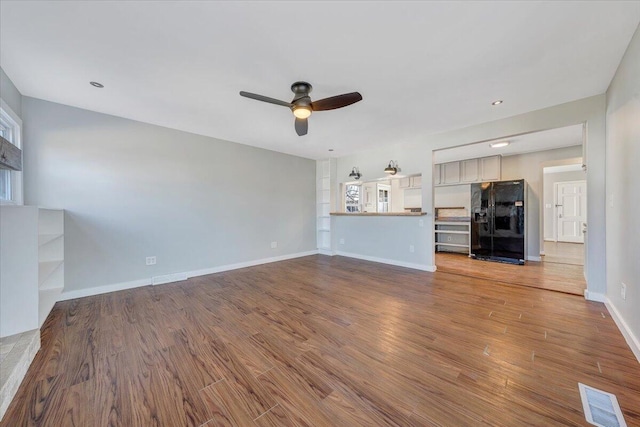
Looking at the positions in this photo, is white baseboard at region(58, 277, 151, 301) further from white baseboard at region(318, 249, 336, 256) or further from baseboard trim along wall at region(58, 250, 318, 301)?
white baseboard at region(318, 249, 336, 256)

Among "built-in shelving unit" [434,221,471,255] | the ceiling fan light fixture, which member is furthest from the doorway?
the ceiling fan light fixture

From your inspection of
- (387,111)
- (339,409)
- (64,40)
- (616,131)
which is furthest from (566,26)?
(64,40)

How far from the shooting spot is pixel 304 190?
5.95 metres

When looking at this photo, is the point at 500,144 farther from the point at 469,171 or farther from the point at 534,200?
the point at 534,200

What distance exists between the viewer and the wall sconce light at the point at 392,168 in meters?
4.76

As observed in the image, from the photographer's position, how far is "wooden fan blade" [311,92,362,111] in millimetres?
2341

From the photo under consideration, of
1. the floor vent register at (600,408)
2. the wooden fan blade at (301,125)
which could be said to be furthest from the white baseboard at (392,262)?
the wooden fan blade at (301,125)

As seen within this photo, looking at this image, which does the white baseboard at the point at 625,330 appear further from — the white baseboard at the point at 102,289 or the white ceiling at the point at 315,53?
the white baseboard at the point at 102,289

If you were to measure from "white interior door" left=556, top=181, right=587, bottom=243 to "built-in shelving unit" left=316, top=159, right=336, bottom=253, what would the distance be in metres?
7.42

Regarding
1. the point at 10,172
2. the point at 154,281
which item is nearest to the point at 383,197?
the point at 154,281

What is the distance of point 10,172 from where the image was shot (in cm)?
264

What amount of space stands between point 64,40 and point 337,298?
138 inches

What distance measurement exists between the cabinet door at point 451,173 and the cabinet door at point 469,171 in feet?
0.33

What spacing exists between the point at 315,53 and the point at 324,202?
427 cm
